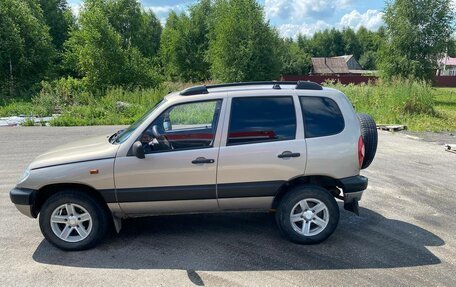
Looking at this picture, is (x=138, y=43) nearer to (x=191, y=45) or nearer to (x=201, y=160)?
(x=191, y=45)

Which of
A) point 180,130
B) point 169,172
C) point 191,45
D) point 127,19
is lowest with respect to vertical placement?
point 169,172

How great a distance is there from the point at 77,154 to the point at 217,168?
163cm

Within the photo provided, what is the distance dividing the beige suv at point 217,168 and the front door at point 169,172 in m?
0.01

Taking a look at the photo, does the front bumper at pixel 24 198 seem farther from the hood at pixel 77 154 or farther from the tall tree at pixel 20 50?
the tall tree at pixel 20 50

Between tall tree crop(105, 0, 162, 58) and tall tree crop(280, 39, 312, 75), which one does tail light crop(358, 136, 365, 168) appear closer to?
tall tree crop(105, 0, 162, 58)

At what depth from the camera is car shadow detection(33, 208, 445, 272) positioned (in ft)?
12.8

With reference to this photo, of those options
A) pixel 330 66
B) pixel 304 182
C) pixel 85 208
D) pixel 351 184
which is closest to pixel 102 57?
pixel 85 208

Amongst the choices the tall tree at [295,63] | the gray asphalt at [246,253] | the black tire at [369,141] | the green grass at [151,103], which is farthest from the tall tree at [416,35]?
the tall tree at [295,63]

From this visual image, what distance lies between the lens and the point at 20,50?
75.6 feet

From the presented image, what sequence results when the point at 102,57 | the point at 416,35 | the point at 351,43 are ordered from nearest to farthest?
the point at 102,57
the point at 416,35
the point at 351,43

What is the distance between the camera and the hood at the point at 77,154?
4125 mm

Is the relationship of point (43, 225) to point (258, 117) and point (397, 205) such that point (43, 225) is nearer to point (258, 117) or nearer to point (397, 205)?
point (258, 117)

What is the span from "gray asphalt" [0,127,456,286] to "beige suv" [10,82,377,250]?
326 mm

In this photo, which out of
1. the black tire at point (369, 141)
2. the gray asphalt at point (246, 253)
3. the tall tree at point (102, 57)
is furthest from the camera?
the tall tree at point (102, 57)
